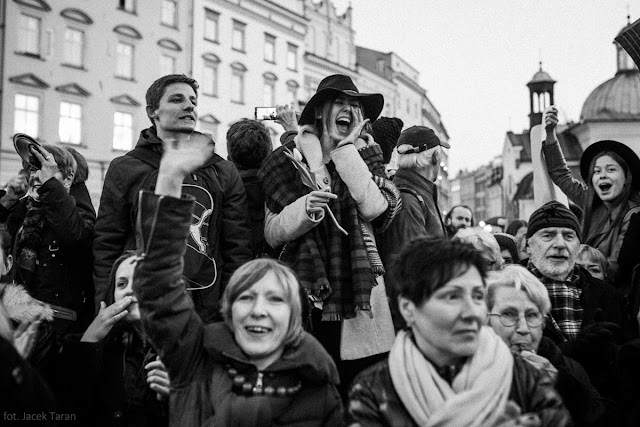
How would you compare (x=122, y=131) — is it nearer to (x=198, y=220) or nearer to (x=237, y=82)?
(x=237, y=82)

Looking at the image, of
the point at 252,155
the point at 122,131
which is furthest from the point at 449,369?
the point at 122,131

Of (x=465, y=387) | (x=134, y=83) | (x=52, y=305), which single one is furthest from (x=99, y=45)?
(x=465, y=387)

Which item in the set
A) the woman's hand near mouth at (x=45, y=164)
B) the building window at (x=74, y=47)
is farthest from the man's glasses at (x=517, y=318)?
the building window at (x=74, y=47)

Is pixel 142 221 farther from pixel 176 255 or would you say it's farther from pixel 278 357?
pixel 278 357

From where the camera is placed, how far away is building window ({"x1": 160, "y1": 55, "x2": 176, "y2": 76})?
33969 mm

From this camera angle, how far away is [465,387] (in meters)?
2.29

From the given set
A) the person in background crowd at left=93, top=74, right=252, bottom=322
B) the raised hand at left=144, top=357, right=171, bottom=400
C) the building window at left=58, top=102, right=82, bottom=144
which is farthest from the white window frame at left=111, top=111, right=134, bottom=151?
the raised hand at left=144, top=357, right=171, bottom=400

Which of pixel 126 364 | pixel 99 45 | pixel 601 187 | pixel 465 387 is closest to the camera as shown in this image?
pixel 465 387

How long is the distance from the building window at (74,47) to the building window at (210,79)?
7.11m

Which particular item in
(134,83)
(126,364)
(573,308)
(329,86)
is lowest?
(126,364)

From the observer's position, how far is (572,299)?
3.92 metres

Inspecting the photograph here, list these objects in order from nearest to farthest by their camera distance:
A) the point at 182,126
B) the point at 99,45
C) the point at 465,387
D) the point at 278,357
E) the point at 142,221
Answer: the point at 465,387, the point at 142,221, the point at 278,357, the point at 182,126, the point at 99,45

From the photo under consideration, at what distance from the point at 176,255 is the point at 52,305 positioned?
2.01 metres

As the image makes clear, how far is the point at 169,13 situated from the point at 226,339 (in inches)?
1357
